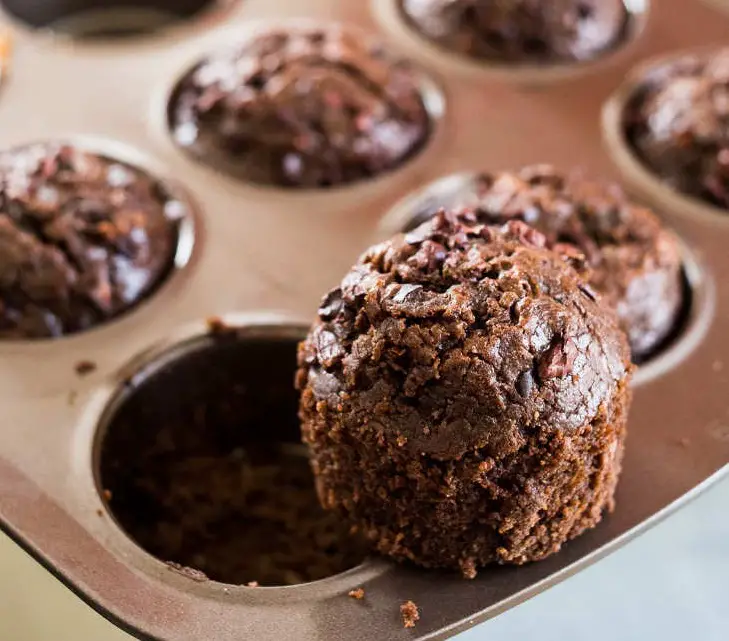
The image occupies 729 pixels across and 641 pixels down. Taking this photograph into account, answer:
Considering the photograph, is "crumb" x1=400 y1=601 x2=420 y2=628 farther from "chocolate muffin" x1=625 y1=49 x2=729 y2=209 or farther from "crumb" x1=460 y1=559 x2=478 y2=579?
"chocolate muffin" x1=625 y1=49 x2=729 y2=209

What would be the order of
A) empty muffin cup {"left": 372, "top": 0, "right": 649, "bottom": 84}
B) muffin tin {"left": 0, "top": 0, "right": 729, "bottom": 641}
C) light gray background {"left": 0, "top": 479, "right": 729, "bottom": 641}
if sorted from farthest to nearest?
empty muffin cup {"left": 372, "top": 0, "right": 649, "bottom": 84} → light gray background {"left": 0, "top": 479, "right": 729, "bottom": 641} → muffin tin {"left": 0, "top": 0, "right": 729, "bottom": 641}

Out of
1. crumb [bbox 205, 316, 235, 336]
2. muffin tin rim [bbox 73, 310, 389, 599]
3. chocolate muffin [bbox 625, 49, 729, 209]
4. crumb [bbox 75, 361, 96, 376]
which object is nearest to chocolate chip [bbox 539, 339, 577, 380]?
muffin tin rim [bbox 73, 310, 389, 599]

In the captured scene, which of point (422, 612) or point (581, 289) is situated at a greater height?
point (581, 289)

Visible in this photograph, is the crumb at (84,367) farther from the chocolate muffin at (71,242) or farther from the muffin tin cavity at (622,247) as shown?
the muffin tin cavity at (622,247)

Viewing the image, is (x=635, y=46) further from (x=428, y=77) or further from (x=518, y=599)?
(x=518, y=599)

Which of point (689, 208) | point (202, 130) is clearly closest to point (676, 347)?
point (689, 208)

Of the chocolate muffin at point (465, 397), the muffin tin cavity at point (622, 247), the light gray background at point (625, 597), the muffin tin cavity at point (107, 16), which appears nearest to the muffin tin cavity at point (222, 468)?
the light gray background at point (625, 597)

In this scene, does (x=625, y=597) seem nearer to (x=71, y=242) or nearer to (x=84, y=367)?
(x=84, y=367)
